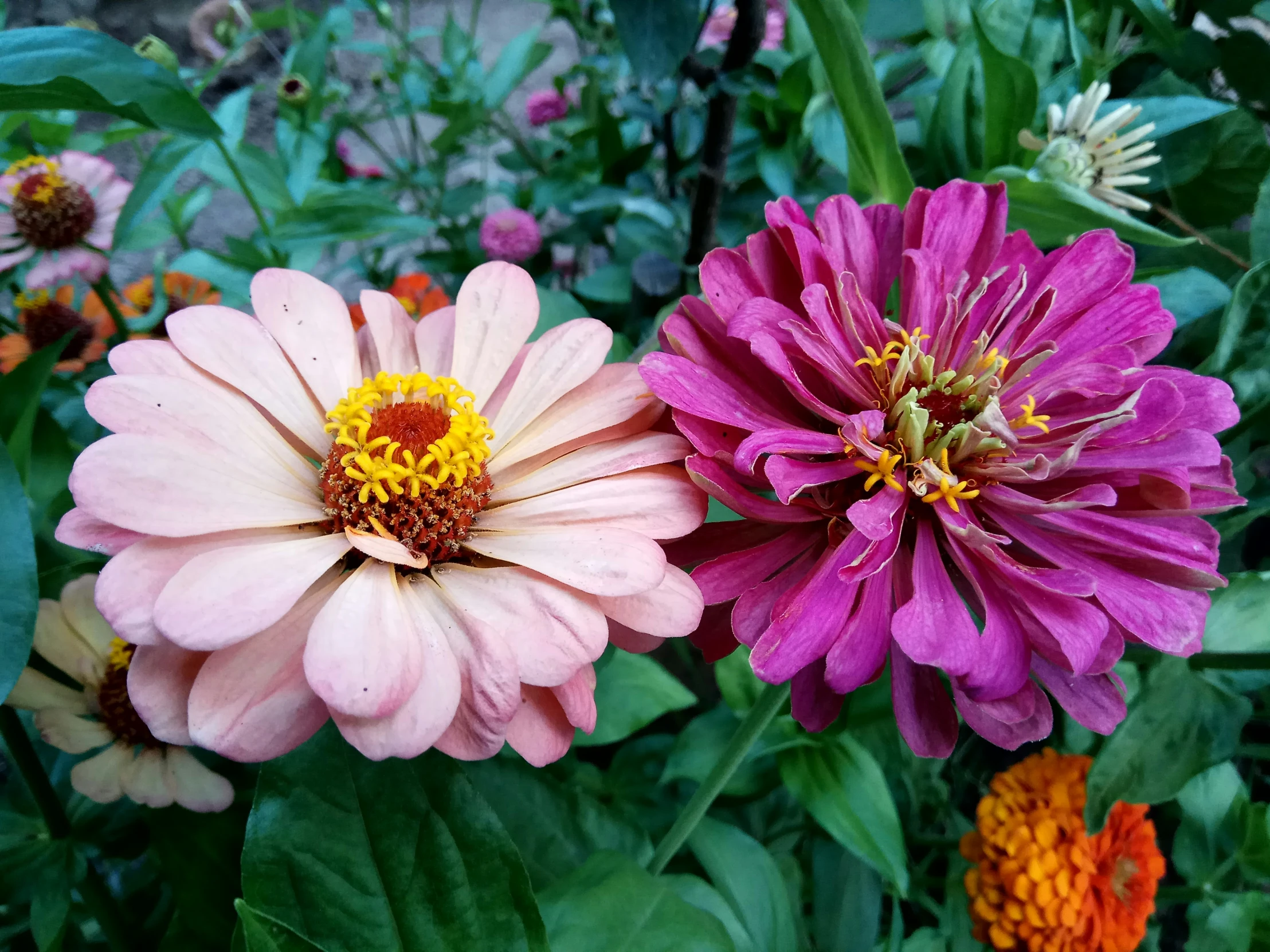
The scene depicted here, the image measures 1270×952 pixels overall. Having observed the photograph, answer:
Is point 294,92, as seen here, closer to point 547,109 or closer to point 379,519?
point 547,109

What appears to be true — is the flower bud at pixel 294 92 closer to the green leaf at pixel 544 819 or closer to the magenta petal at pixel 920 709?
the green leaf at pixel 544 819

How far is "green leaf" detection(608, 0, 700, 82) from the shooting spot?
0.44 m

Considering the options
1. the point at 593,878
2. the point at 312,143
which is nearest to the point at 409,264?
the point at 312,143

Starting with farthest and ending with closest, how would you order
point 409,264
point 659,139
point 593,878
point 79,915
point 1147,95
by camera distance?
point 409,264, point 659,139, point 1147,95, point 79,915, point 593,878

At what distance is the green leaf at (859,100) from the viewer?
41 cm

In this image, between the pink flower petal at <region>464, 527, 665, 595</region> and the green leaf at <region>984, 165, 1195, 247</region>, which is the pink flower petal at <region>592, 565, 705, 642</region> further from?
the green leaf at <region>984, 165, 1195, 247</region>

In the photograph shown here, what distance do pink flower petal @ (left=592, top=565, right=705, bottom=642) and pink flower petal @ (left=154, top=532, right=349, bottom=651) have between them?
0.11 m

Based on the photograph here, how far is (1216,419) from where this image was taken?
33 centimetres

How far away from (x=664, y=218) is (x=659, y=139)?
4.0 inches

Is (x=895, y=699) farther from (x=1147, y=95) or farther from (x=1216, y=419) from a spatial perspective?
(x=1147, y=95)

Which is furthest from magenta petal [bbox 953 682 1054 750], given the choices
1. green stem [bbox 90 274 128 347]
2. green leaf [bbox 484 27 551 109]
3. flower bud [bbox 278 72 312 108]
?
green leaf [bbox 484 27 551 109]

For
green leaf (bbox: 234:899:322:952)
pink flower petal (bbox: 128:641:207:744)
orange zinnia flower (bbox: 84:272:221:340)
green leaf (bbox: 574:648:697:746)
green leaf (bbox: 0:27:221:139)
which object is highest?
green leaf (bbox: 0:27:221:139)

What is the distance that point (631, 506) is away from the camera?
→ 30cm

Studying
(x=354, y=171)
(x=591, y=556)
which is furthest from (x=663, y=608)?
(x=354, y=171)
